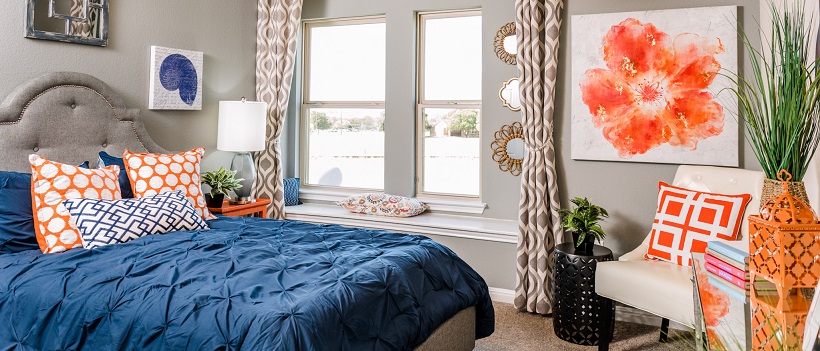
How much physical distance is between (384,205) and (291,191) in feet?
2.98

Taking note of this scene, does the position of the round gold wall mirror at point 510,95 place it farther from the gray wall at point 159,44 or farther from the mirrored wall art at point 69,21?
the mirrored wall art at point 69,21

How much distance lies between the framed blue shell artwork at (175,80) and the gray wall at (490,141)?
95 centimetres

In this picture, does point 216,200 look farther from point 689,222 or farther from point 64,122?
point 689,222

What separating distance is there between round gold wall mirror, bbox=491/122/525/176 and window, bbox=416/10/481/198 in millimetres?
249

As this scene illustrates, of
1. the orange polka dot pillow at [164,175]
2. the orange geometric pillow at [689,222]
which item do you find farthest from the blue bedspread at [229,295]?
the orange geometric pillow at [689,222]

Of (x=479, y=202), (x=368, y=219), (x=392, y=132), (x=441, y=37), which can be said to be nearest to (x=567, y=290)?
(x=479, y=202)

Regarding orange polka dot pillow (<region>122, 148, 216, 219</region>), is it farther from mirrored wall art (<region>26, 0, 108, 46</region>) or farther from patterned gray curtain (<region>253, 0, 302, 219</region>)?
patterned gray curtain (<region>253, 0, 302, 219</region>)

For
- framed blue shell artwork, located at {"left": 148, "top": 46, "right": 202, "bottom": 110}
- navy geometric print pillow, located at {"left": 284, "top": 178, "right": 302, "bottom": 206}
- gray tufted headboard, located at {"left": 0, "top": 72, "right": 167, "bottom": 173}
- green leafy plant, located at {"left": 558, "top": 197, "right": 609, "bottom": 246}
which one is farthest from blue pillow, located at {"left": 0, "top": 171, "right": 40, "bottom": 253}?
green leafy plant, located at {"left": 558, "top": 197, "right": 609, "bottom": 246}

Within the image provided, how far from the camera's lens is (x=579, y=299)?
3.11 metres

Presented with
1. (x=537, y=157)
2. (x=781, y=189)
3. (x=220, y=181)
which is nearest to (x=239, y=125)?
(x=220, y=181)

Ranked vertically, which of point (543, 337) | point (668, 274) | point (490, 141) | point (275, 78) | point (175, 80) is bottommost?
point (543, 337)

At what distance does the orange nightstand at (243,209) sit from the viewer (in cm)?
383

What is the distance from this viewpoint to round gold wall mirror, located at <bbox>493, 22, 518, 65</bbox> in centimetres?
391

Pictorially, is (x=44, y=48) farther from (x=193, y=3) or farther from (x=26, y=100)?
(x=193, y=3)
